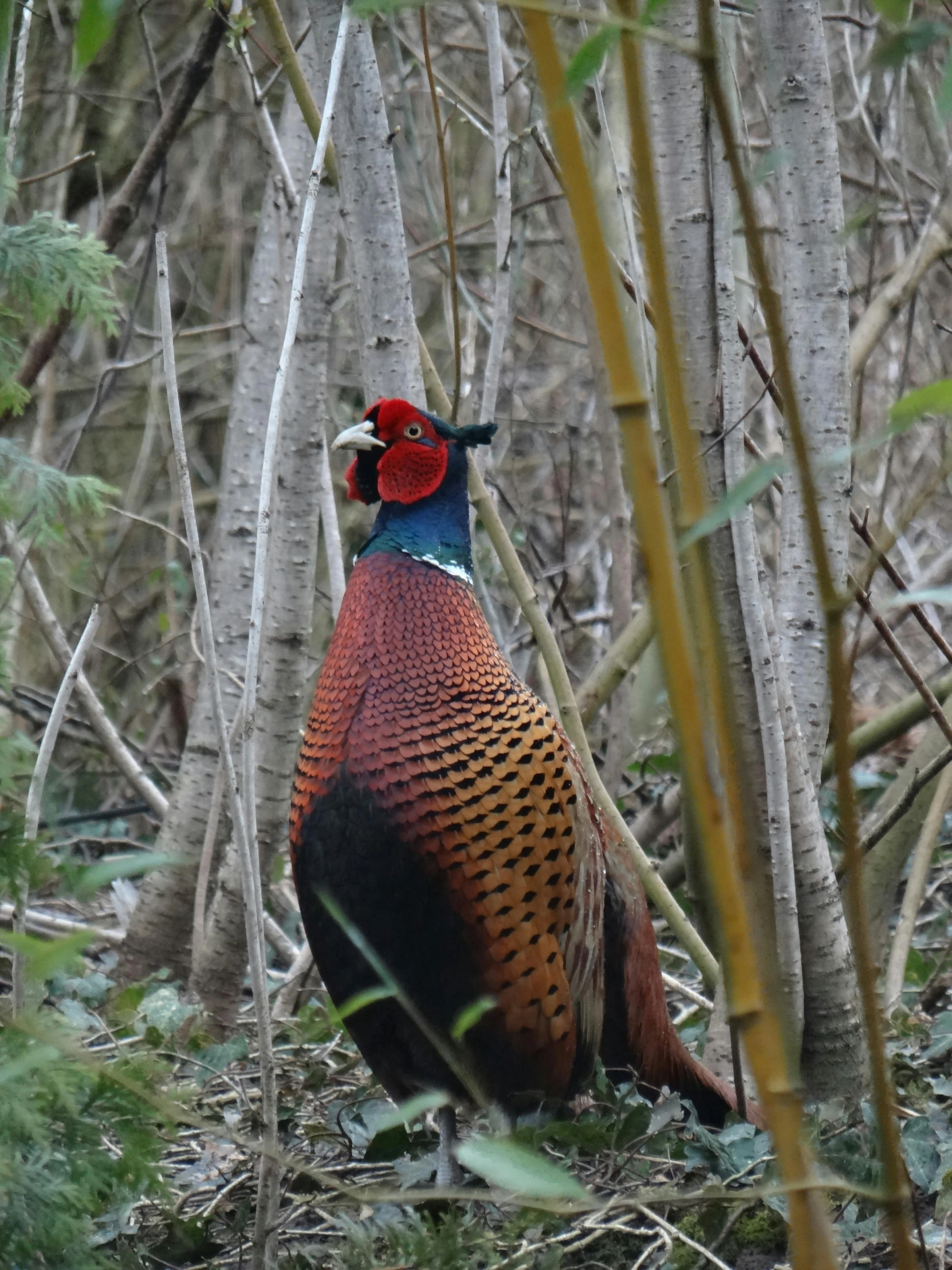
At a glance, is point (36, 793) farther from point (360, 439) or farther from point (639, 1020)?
point (639, 1020)

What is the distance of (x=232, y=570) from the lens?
390 centimetres

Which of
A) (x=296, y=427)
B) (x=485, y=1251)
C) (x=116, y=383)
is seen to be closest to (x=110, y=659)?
(x=116, y=383)

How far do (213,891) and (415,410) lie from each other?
179 centimetres

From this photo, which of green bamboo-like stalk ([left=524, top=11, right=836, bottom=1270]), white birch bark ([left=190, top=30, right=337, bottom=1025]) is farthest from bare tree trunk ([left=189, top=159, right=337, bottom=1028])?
green bamboo-like stalk ([left=524, top=11, right=836, bottom=1270])

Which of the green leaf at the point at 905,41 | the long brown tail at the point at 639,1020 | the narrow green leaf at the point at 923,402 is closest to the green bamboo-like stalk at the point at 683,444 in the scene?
the narrow green leaf at the point at 923,402

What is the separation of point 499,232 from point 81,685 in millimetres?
1650

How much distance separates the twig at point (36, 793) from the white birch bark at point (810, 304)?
1.35m

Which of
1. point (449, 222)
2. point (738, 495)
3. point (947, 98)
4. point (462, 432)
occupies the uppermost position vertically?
point (449, 222)

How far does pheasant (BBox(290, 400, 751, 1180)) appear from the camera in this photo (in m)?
2.40

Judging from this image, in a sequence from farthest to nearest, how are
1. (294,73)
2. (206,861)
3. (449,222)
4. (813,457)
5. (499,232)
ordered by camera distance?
(499,232)
(206,861)
(449,222)
(294,73)
(813,457)

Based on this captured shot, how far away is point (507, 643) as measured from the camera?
454 cm

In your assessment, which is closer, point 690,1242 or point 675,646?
point 675,646

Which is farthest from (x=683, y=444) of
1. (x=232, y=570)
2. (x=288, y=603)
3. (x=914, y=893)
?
(x=232, y=570)

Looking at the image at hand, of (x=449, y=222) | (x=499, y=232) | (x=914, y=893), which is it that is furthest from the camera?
(x=914, y=893)
